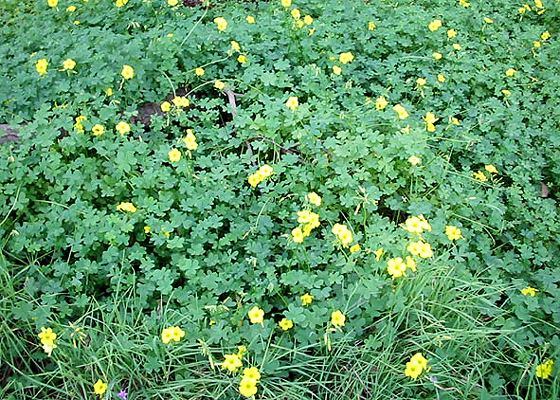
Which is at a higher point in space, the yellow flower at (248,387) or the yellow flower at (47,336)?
the yellow flower at (47,336)

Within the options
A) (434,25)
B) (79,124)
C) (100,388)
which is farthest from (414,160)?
(100,388)

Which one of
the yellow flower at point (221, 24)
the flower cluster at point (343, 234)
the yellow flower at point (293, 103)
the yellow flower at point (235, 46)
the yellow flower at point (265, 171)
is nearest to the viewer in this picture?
the flower cluster at point (343, 234)

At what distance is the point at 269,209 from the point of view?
9.53ft

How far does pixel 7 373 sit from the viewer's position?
98.7 inches

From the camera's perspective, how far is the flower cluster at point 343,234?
8.87 ft

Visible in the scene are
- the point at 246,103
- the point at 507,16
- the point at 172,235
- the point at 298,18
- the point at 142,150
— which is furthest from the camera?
the point at 507,16

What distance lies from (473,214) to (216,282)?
1.27 metres

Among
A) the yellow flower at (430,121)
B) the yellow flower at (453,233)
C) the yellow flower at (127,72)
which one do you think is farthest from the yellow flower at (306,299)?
the yellow flower at (127,72)

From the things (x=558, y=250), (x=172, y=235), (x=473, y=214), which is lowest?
(x=558, y=250)

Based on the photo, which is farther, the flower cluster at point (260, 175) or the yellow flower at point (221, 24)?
the yellow flower at point (221, 24)

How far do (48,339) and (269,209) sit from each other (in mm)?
1046

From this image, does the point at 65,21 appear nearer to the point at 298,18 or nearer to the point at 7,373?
the point at 298,18

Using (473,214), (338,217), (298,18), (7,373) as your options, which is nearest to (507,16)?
(298,18)

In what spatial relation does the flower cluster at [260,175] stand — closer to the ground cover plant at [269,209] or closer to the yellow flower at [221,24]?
the ground cover plant at [269,209]
